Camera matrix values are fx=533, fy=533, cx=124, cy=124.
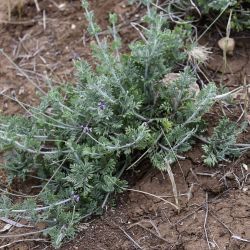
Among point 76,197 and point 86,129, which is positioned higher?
point 86,129

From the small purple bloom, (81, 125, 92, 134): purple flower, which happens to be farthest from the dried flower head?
the small purple bloom

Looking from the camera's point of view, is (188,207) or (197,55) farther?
(197,55)

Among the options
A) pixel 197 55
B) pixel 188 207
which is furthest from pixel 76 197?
pixel 197 55

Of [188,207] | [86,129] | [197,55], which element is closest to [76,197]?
[86,129]

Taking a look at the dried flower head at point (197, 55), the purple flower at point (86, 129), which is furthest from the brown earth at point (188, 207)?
the purple flower at point (86, 129)

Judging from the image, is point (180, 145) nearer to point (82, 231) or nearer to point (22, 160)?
point (82, 231)

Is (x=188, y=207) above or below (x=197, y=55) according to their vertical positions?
below

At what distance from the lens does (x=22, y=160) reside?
2.83 meters

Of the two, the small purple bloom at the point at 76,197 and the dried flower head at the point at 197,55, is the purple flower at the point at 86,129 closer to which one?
the small purple bloom at the point at 76,197

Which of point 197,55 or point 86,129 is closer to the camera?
point 86,129

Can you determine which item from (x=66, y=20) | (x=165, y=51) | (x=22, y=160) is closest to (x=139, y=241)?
(x=22, y=160)

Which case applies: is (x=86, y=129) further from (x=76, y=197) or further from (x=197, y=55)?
(x=197, y=55)

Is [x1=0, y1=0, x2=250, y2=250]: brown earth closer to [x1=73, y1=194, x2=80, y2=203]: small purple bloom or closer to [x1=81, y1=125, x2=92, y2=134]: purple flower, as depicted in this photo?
[x1=73, y1=194, x2=80, y2=203]: small purple bloom

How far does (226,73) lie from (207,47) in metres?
0.23
